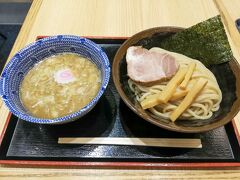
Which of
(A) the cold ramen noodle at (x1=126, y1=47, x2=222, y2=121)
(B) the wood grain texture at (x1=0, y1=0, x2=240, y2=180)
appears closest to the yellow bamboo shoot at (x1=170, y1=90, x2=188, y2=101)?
(A) the cold ramen noodle at (x1=126, y1=47, x2=222, y2=121)

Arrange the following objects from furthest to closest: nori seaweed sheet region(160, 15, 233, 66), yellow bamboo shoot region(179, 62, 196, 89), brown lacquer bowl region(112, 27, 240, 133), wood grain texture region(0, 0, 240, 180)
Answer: wood grain texture region(0, 0, 240, 180) < nori seaweed sheet region(160, 15, 233, 66) < yellow bamboo shoot region(179, 62, 196, 89) < brown lacquer bowl region(112, 27, 240, 133)

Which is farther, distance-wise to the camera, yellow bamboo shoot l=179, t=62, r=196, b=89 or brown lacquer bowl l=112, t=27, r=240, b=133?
yellow bamboo shoot l=179, t=62, r=196, b=89

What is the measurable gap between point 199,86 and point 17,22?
101 inches

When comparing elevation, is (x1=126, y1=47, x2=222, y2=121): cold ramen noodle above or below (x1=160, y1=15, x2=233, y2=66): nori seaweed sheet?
below

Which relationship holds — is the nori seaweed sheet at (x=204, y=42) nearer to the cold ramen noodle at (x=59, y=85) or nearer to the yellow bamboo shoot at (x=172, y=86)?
the yellow bamboo shoot at (x=172, y=86)

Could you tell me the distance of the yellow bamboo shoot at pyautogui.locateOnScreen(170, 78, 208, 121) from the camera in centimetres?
97

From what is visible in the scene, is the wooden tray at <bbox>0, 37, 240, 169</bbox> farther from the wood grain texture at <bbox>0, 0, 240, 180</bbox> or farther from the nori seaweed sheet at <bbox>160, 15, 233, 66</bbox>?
the wood grain texture at <bbox>0, 0, 240, 180</bbox>

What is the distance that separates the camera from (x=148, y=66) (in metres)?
1.09

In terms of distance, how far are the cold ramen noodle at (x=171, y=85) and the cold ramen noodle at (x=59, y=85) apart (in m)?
0.18

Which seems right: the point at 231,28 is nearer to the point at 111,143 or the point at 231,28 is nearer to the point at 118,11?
the point at 118,11

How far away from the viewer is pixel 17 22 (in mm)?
2975

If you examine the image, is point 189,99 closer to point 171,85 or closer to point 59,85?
point 171,85

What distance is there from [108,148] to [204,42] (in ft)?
2.10

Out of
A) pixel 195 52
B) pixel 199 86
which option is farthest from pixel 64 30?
pixel 199 86
